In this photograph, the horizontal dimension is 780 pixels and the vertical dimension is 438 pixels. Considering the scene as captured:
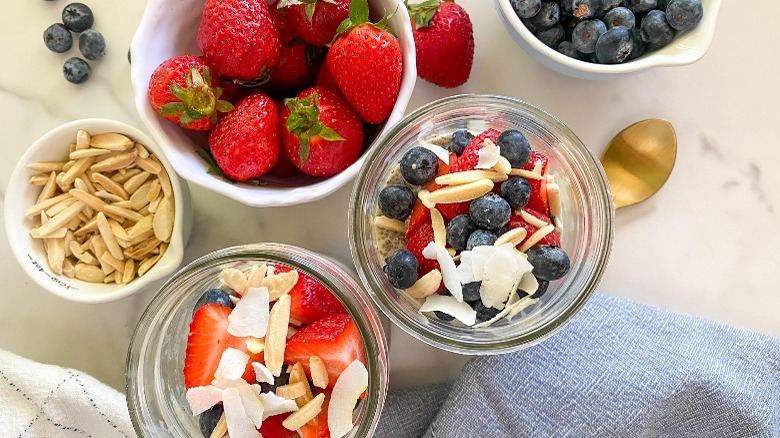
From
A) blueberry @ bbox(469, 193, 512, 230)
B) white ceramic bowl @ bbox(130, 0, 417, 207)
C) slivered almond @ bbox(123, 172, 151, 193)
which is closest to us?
blueberry @ bbox(469, 193, 512, 230)

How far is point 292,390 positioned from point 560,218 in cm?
34

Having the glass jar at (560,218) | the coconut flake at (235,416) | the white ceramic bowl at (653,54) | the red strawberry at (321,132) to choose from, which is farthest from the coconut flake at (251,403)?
the white ceramic bowl at (653,54)

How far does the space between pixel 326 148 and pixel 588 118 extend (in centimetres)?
41

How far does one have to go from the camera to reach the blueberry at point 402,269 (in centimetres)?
74

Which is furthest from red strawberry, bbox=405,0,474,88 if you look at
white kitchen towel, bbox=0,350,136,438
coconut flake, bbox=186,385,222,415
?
white kitchen towel, bbox=0,350,136,438

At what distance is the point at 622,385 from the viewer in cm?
95

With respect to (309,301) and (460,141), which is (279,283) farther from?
(460,141)

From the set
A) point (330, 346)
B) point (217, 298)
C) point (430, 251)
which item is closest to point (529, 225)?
point (430, 251)

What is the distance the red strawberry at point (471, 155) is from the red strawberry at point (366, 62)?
4.6 inches

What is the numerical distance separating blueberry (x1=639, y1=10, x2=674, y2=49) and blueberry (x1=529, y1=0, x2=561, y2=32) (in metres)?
0.11

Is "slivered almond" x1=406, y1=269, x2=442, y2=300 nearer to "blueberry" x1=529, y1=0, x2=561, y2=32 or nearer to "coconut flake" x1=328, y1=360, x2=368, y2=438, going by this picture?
"coconut flake" x1=328, y1=360, x2=368, y2=438

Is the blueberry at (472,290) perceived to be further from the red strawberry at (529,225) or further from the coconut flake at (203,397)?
the coconut flake at (203,397)

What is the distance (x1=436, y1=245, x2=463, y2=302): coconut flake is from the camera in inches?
28.6

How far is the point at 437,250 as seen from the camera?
0.74 m
